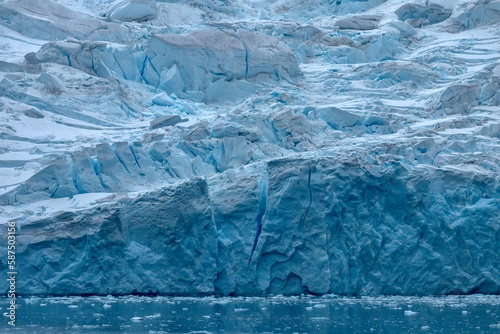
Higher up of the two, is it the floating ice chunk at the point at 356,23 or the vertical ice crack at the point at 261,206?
the floating ice chunk at the point at 356,23

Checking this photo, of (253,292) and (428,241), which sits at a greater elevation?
(428,241)

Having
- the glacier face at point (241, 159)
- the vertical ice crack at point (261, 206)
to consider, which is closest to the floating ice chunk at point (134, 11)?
the glacier face at point (241, 159)

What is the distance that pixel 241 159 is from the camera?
13.0m

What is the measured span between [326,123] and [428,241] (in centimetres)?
356

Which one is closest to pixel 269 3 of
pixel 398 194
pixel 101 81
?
pixel 101 81

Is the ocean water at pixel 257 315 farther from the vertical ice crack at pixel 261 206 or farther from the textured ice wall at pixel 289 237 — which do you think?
the vertical ice crack at pixel 261 206

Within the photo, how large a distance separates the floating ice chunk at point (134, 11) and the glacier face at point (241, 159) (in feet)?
1.54

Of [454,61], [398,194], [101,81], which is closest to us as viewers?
[398,194]

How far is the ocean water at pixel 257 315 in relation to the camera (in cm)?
811

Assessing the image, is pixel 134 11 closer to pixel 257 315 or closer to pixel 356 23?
pixel 356 23

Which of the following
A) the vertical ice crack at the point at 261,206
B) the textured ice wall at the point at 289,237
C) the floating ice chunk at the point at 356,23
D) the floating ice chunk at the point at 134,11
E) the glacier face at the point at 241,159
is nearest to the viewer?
the textured ice wall at the point at 289,237

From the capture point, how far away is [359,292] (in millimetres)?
11461

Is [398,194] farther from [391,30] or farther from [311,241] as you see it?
[391,30]

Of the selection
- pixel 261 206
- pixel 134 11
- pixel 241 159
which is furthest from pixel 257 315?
pixel 134 11
